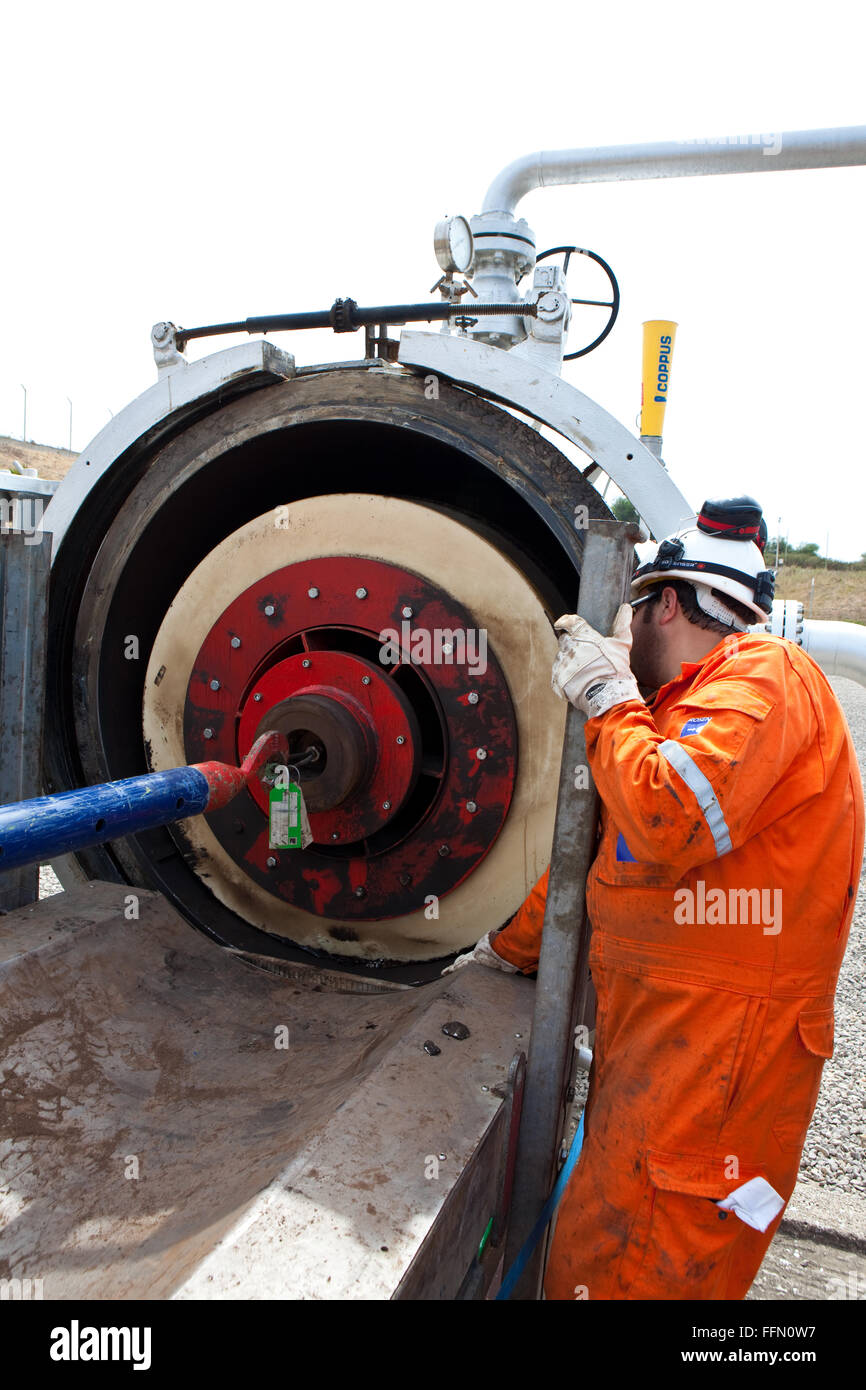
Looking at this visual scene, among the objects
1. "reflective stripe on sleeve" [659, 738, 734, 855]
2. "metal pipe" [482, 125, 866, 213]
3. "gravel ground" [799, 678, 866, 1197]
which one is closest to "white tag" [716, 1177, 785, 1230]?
"reflective stripe on sleeve" [659, 738, 734, 855]

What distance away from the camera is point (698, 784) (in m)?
1.35

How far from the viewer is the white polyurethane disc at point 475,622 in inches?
86.6

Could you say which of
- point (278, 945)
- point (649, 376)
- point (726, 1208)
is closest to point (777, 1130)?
point (726, 1208)

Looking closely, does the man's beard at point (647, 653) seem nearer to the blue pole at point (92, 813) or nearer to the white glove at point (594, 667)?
the white glove at point (594, 667)

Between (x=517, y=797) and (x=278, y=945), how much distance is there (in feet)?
2.93

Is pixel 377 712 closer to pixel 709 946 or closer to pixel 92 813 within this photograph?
pixel 92 813

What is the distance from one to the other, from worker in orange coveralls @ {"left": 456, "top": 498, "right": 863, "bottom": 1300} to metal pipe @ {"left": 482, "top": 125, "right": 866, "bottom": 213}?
2.88m

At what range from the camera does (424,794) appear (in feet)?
7.88

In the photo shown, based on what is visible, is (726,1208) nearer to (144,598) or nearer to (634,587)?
(634,587)

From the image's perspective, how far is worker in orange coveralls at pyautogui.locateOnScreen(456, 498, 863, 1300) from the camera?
1.39m

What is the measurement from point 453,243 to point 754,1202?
100 inches

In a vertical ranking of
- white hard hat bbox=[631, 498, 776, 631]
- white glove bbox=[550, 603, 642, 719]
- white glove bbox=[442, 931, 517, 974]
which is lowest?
white glove bbox=[442, 931, 517, 974]

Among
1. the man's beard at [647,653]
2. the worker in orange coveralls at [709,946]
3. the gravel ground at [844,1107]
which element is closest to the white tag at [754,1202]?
the worker in orange coveralls at [709,946]

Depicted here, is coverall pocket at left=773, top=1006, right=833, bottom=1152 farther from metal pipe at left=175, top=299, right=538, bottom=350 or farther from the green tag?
metal pipe at left=175, top=299, right=538, bottom=350
